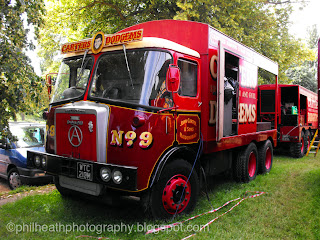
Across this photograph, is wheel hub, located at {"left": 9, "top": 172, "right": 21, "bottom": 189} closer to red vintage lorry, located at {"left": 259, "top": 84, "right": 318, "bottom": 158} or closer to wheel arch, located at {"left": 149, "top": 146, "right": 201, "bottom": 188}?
wheel arch, located at {"left": 149, "top": 146, "right": 201, "bottom": 188}

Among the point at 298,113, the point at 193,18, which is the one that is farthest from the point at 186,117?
the point at 298,113

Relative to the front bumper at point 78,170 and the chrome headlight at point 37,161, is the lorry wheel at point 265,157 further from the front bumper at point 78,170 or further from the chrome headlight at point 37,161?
the chrome headlight at point 37,161

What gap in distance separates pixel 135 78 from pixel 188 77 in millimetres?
1116

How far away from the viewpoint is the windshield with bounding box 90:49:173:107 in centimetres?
398

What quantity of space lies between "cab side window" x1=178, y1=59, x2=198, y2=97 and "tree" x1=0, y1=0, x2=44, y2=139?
2223 millimetres

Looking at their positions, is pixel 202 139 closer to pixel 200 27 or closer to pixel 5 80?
pixel 200 27

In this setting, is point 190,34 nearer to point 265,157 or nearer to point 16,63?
point 16,63

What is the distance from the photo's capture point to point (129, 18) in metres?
12.0

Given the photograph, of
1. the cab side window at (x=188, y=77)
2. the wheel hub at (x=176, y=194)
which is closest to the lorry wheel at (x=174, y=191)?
the wheel hub at (x=176, y=194)

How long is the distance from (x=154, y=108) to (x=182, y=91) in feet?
2.67

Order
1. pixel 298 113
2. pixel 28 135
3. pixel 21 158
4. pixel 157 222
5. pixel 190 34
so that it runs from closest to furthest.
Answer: pixel 157 222 < pixel 190 34 < pixel 21 158 < pixel 28 135 < pixel 298 113

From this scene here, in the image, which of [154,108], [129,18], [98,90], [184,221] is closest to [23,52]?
[98,90]

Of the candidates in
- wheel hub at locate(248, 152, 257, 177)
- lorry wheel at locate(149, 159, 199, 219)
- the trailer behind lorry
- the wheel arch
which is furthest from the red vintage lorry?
lorry wheel at locate(149, 159, 199, 219)

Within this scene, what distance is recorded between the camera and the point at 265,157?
777 cm
